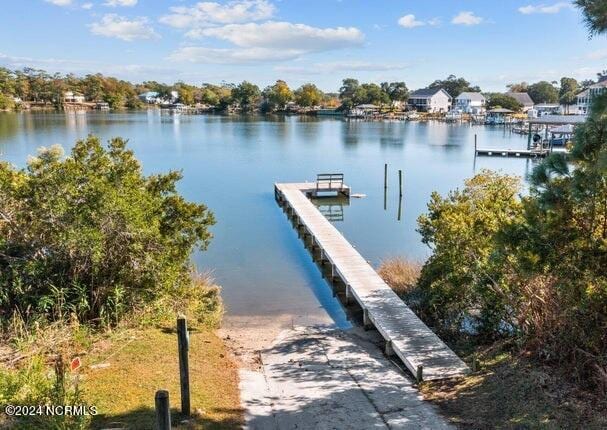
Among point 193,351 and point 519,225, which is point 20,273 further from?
point 519,225

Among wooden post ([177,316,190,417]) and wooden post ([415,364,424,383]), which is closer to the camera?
wooden post ([177,316,190,417])

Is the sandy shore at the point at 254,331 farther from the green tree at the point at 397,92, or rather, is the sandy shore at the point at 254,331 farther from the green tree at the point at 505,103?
the green tree at the point at 397,92

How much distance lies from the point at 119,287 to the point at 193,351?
5.52 feet

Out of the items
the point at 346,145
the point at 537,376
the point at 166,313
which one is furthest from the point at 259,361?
the point at 346,145

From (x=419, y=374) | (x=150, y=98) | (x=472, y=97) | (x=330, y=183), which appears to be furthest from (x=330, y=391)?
(x=150, y=98)

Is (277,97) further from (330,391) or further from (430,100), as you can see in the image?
(330,391)

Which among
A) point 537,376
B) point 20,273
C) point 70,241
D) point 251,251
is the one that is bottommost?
point 251,251

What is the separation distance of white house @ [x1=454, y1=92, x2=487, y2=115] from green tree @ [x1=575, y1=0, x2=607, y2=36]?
380 feet

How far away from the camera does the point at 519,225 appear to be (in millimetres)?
6430

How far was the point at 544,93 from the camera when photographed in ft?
422

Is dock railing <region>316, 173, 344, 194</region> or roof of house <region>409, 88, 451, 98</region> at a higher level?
roof of house <region>409, 88, 451, 98</region>

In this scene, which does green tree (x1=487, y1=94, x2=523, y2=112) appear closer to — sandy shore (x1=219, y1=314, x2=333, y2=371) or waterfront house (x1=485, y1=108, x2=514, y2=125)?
waterfront house (x1=485, y1=108, x2=514, y2=125)

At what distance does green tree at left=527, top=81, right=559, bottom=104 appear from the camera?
417 ft

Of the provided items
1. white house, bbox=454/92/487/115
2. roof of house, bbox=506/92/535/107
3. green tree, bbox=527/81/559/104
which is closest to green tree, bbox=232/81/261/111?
white house, bbox=454/92/487/115
